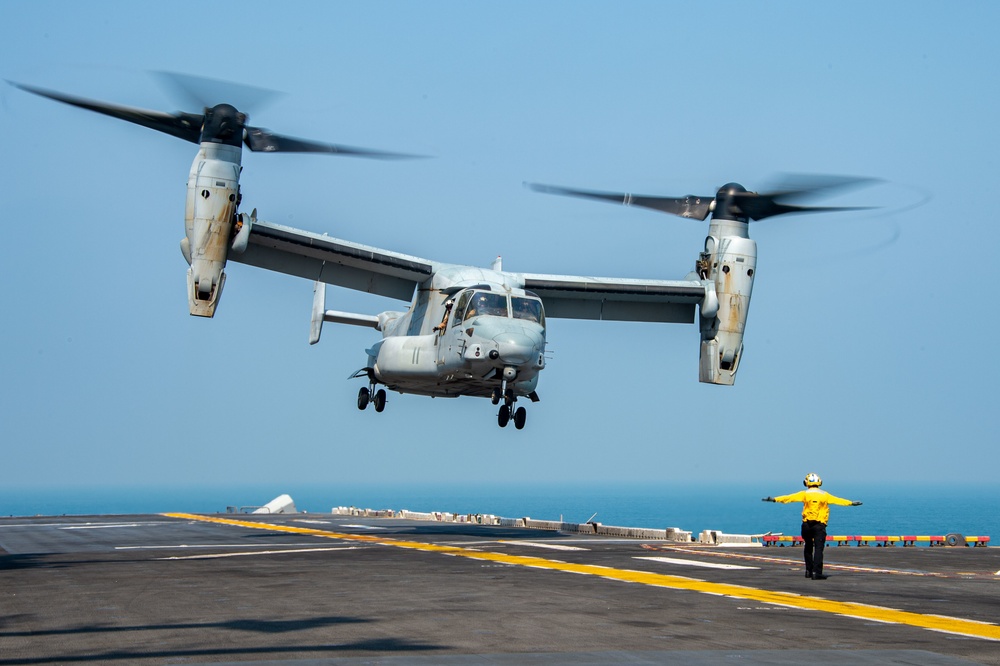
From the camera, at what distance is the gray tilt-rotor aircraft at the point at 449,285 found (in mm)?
26047

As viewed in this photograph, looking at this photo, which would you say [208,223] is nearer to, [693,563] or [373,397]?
[373,397]

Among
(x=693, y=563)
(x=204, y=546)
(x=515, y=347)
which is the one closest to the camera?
(x=693, y=563)

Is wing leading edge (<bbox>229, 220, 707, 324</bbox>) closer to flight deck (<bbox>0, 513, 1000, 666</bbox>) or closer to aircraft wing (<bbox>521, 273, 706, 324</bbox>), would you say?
aircraft wing (<bbox>521, 273, 706, 324</bbox>)

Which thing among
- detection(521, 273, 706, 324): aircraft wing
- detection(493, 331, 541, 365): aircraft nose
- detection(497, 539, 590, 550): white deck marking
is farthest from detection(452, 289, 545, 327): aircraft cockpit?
Result: detection(497, 539, 590, 550): white deck marking

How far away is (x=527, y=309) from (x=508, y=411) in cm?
266

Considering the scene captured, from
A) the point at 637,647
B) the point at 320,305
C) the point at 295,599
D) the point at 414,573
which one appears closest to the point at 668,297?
the point at 320,305

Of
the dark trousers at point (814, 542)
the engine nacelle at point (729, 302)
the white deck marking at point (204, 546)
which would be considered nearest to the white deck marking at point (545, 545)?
the white deck marking at point (204, 546)

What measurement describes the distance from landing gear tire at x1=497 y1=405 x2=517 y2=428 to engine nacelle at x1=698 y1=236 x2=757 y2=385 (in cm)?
669

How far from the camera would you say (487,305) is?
87.3ft

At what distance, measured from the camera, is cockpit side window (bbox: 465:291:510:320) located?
2652cm

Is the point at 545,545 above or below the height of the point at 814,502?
below

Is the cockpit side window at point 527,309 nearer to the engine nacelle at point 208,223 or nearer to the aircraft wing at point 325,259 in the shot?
the aircraft wing at point 325,259

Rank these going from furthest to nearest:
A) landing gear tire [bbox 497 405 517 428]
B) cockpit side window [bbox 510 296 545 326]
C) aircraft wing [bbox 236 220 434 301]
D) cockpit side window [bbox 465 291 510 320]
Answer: aircraft wing [bbox 236 220 434 301], landing gear tire [bbox 497 405 517 428], cockpit side window [bbox 510 296 545 326], cockpit side window [bbox 465 291 510 320]

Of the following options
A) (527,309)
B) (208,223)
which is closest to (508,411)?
(527,309)
